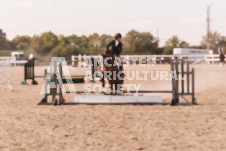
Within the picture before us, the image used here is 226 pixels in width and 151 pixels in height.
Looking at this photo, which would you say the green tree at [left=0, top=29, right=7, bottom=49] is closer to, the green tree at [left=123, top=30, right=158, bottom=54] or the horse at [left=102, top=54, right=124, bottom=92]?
the green tree at [left=123, top=30, right=158, bottom=54]

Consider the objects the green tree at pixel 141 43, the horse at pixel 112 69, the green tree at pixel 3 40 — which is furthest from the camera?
the green tree at pixel 3 40

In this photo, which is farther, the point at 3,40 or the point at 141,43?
the point at 3,40

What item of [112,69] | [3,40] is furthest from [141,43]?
[112,69]

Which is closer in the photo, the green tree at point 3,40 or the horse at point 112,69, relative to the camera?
the horse at point 112,69

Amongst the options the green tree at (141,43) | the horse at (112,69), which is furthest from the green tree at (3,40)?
the horse at (112,69)

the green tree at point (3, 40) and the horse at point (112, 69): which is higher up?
the green tree at point (3, 40)

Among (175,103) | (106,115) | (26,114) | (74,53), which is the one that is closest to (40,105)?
(26,114)

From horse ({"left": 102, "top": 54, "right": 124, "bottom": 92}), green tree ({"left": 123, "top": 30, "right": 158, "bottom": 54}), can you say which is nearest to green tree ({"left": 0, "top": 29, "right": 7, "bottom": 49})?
green tree ({"left": 123, "top": 30, "right": 158, "bottom": 54})

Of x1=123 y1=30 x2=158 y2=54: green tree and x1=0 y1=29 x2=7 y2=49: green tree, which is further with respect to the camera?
x1=0 y1=29 x2=7 y2=49: green tree

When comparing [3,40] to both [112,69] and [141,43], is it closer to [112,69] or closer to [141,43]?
[141,43]

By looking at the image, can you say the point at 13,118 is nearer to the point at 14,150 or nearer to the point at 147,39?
the point at 14,150

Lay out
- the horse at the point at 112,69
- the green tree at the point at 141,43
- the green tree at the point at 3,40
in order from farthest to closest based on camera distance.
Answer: the green tree at the point at 3,40 → the green tree at the point at 141,43 → the horse at the point at 112,69

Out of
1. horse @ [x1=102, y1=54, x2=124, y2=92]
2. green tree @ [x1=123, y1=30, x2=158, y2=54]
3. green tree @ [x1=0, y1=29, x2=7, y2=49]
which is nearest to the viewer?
horse @ [x1=102, y1=54, x2=124, y2=92]

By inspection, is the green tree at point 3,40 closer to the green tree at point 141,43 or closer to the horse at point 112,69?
the green tree at point 141,43
